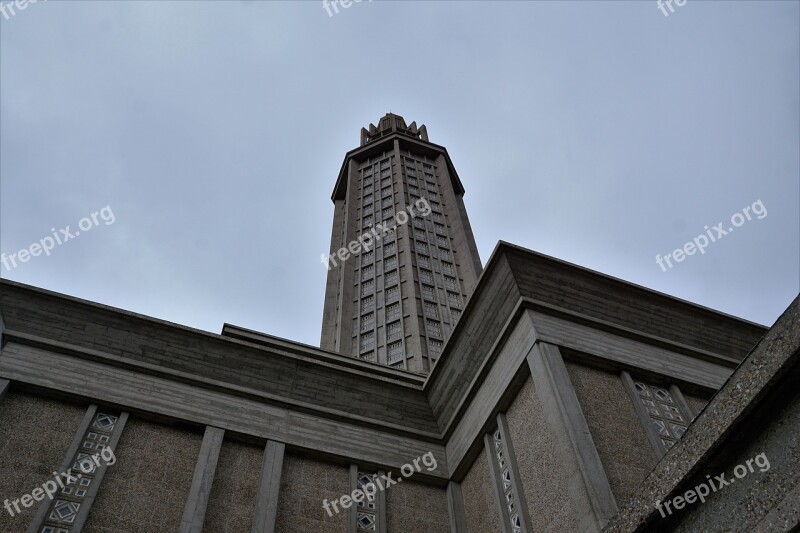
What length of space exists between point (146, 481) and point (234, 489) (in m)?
1.19

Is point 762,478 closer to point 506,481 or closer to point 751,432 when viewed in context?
point 751,432

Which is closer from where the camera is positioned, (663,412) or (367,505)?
(663,412)

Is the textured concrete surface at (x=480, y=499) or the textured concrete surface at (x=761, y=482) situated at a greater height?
the textured concrete surface at (x=480, y=499)

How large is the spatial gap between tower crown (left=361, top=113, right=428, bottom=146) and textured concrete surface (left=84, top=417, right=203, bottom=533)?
30484mm

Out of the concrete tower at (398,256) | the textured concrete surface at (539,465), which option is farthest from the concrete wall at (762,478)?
the concrete tower at (398,256)

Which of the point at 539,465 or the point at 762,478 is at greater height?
the point at 539,465

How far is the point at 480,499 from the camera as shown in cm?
1018

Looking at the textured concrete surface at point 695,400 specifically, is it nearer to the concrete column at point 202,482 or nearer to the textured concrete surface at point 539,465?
the textured concrete surface at point 539,465

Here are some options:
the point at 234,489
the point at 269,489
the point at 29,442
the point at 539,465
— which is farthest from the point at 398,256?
the point at 29,442

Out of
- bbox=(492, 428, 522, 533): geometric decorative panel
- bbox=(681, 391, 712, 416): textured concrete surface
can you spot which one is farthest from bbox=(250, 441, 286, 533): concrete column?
bbox=(681, 391, 712, 416): textured concrete surface

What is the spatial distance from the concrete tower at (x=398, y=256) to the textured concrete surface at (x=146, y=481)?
419 inches

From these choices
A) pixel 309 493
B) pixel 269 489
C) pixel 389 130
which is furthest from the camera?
pixel 389 130

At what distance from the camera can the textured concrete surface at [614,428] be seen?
800 cm

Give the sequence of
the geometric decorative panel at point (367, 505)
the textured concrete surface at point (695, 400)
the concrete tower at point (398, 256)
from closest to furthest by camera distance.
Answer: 1. the geometric decorative panel at point (367, 505)
2. the textured concrete surface at point (695, 400)
3. the concrete tower at point (398, 256)
